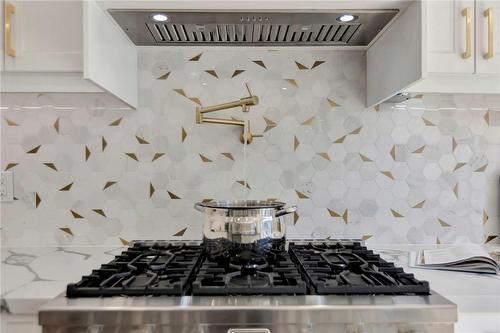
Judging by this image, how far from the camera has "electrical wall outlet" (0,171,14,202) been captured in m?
1.51

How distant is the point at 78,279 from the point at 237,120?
2.63 ft

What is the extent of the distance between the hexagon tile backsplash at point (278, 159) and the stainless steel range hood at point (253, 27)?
110 millimetres

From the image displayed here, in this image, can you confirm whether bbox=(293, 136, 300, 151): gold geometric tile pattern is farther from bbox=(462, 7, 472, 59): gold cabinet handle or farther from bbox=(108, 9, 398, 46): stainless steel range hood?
bbox=(462, 7, 472, 59): gold cabinet handle

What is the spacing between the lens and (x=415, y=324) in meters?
0.82

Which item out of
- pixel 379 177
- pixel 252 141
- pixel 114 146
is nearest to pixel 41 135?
pixel 114 146

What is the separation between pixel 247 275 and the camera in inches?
38.8

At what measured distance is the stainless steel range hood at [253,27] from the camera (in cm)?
117

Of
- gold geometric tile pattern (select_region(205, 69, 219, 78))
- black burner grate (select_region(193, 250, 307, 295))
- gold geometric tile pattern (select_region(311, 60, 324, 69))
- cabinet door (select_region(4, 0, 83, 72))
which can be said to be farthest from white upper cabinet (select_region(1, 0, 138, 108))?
gold geometric tile pattern (select_region(311, 60, 324, 69))

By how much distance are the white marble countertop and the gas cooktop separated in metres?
0.11

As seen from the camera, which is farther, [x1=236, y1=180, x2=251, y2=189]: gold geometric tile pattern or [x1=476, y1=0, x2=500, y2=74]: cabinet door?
[x1=236, y1=180, x2=251, y2=189]: gold geometric tile pattern

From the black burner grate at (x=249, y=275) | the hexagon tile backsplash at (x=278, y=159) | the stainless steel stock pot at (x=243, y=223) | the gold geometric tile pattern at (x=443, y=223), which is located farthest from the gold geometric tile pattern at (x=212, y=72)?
the gold geometric tile pattern at (x=443, y=223)

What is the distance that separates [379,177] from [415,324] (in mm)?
792

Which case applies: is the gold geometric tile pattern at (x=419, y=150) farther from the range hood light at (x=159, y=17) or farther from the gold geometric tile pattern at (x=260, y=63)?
the range hood light at (x=159, y=17)

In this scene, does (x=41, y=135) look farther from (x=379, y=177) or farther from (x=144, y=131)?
(x=379, y=177)
